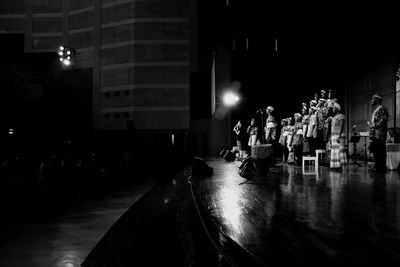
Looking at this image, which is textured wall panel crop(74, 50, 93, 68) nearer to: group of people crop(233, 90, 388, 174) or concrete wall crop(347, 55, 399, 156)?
group of people crop(233, 90, 388, 174)

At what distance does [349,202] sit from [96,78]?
63.5ft

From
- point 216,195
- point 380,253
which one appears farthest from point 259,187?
point 380,253

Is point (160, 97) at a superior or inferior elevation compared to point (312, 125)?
superior

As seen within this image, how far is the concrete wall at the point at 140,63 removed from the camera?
20.9 metres

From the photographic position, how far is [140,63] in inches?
823

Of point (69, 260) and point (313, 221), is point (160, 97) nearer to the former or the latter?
point (69, 260)

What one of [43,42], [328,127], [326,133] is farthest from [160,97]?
[328,127]

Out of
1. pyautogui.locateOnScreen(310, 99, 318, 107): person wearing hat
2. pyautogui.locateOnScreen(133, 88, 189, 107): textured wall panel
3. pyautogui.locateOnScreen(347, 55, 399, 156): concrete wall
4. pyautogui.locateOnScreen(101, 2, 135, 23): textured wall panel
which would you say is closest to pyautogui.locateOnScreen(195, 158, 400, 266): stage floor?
pyautogui.locateOnScreen(310, 99, 318, 107): person wearing hat

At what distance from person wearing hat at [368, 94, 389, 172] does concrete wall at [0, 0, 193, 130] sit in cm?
1336

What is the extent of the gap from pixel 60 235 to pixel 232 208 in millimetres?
1945

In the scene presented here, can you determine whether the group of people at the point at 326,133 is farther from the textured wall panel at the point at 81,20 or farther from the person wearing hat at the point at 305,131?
the textured wall panel at the point at 81,20

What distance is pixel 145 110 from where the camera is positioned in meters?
20.9

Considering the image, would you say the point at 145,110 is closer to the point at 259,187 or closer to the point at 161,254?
the point at 259,187

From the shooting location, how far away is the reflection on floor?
3512mm
